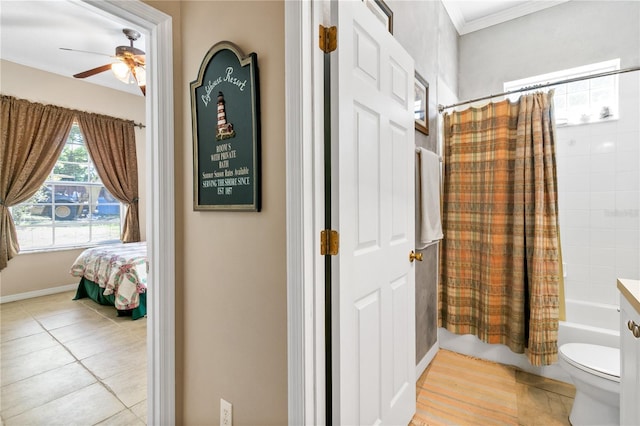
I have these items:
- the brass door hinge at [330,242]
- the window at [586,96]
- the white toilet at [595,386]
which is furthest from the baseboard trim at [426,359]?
the window at [586,96]

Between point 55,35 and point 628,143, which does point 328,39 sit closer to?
point 628,143

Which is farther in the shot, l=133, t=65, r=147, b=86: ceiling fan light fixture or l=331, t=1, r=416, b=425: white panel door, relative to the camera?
l=133, t=65, r=147, b=86: ceiling fan light fixture

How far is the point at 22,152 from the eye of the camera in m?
3.86

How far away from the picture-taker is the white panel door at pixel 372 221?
1.09 metres

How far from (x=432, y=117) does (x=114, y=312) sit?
12.3 feet

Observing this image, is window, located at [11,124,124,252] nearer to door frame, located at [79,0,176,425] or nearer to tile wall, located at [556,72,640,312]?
door frame, located at [79,0,176,425]

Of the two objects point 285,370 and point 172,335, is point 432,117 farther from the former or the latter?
point 172,335

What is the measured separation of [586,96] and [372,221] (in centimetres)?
278

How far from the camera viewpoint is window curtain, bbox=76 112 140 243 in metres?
4.45

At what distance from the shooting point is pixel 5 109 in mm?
3676

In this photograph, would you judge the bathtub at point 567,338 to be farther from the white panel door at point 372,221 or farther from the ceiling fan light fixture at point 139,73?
the ceiling fan light fixture at point 139,73

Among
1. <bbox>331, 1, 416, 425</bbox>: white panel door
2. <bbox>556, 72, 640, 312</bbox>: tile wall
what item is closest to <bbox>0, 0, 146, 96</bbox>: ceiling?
<bbox>331, 1, 416, 425</bbox>: white panel door

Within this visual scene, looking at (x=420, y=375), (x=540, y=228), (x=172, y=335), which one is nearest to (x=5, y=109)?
(x=172, y=335)

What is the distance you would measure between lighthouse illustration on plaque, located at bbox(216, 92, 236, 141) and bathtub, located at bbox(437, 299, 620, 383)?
2290mm
